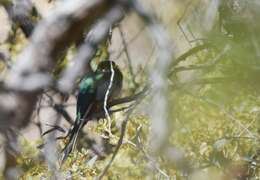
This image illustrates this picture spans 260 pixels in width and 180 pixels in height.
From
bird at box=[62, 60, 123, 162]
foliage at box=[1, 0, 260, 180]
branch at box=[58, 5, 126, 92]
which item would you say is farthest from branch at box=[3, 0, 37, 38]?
foliage at box=[1, 0, 260, 180]

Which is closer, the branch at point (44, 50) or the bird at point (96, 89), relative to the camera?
the branch at point (44, 50)

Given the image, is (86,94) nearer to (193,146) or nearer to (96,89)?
(96,89)

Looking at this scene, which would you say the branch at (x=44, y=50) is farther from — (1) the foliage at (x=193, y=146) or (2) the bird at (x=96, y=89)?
(2) the bird at (x=96, y=89)

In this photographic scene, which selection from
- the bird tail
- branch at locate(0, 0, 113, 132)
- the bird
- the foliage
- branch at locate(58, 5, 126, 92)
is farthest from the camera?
the bird

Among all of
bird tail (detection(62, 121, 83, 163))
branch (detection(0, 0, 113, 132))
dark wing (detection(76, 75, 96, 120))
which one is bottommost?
dark wing (detection(76, 75, 96, 120))

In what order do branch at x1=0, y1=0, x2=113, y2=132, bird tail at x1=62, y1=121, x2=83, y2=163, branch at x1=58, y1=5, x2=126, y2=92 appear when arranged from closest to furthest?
1. branch at x1=0, y1=0, x2=113, y2=132
2. bird tail at x1=62, y1=121, x2=83, y2=163
3. branch at x1=58, y1=5, x2=126, y2=92

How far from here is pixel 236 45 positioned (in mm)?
1095

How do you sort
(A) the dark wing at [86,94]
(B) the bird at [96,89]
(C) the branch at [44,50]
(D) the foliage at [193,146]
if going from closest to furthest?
(C) the branch at [44,50], (D) the foliage at [193,146], (B) the bird at [96,89], (A) the dark wing at [86,94]

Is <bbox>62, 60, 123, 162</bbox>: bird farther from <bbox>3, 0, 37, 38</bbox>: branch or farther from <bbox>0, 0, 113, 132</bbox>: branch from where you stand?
<bbox>0, 0, 113, 132</bbox>: branch

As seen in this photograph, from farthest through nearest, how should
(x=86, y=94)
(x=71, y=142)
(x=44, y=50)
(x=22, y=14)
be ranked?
(x=86, y=94) < (x=22, y=14) < (x=71, y=142) < (x=44, y=50)

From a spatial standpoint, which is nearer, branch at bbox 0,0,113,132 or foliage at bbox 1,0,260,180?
branch at bbox 0,0,113,132

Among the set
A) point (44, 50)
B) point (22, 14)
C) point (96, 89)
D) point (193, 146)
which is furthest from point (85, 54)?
point (44, 50)

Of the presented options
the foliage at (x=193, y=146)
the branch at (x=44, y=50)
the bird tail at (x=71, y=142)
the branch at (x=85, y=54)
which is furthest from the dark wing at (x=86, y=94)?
the branch at (x=44, y=50)

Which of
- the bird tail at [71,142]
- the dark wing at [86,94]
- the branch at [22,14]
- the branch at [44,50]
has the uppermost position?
the branch at [44,50]
